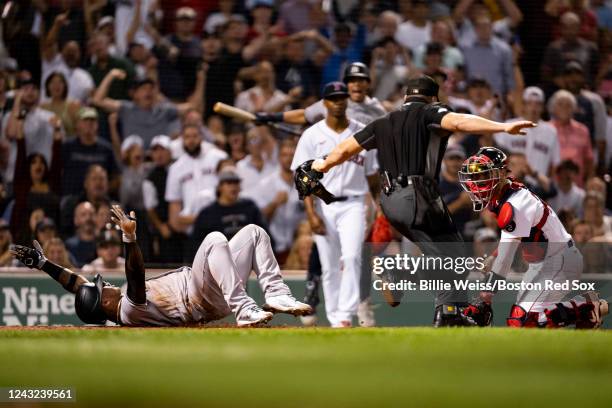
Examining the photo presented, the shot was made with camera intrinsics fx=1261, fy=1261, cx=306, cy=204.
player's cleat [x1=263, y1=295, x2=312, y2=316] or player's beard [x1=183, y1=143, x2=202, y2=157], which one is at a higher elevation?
player's beard [x1=183, y1=143, x2=202, y2=157]

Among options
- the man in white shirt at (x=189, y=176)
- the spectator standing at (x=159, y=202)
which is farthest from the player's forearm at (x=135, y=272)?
the man in white shirt at (x=189, y=176)

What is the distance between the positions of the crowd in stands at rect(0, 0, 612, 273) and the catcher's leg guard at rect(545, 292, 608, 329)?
3.76 meters

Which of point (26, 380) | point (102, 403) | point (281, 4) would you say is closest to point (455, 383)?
point (102, 403)

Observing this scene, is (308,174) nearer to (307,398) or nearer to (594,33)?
(307,398)

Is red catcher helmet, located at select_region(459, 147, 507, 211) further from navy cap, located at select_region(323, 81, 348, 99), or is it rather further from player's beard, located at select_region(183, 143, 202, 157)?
player's beard, located at select_region(183, 143, 202, 157)

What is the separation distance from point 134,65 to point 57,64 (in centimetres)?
99

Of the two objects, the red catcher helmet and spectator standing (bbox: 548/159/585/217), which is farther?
spectator standing (bbox: 548/159/585/217)

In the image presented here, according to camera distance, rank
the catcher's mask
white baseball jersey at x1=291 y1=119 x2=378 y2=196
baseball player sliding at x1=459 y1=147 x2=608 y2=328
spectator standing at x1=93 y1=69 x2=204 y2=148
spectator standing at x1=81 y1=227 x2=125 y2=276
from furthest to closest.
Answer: spectator standing at x1=93 y1=69 x2=204 y2=148, spectator standing at x1=81 y1=227 x2=125 y2=276, white baseball jersey at x1=291 y1=119 x2=378 y2=196, the catcher's mask, baseball player sliding at x1=459 y1=147 x2=608 y2=328

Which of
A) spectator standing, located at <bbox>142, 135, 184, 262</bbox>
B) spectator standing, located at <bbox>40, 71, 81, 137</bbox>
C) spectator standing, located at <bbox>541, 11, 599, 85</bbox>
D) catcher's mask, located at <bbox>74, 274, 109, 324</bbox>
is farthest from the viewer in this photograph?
spectator standing, located at <bbox>541, 11, 599, 85</bbox>

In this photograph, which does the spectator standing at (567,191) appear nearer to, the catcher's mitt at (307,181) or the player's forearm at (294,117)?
the player's forearm at (294,117)

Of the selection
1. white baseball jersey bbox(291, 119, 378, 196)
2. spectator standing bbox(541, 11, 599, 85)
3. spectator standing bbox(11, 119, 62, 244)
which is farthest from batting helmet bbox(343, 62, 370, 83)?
spectator standing bbox(541, 11, 599, 85)

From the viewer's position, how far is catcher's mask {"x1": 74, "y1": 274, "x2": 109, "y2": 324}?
961 centimetres

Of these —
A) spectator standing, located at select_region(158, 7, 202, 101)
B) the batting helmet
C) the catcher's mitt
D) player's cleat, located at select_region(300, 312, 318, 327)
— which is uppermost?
spectator standing, located at select_region(158, 7, 202, 101)

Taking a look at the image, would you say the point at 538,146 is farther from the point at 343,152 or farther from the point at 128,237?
the point at 128,237
